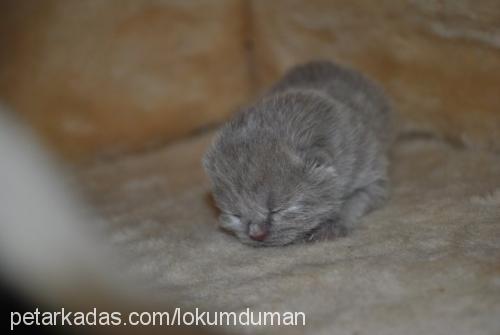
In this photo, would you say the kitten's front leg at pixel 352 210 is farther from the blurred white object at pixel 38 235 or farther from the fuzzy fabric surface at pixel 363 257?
the blurred white object at pixel 38 235

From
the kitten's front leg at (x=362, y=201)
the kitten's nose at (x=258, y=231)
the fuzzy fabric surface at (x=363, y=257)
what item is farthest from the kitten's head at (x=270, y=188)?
the kitten's front leg at (x=362, y=201)

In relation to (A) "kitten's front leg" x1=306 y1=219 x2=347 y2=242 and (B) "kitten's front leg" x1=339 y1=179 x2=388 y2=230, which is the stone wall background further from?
(A) "kitten's front leg" x1=306 y1=219 x2=347 y2=242

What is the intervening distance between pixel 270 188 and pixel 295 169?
17cm

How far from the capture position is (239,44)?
521 centimetres

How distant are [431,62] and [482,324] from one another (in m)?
2.43

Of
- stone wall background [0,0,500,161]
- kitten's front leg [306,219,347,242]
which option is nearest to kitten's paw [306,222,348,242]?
kitten's front leg [306,219,347,242]

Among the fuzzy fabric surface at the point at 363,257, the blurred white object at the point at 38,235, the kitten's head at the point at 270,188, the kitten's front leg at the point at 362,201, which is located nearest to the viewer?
the blurred white object at the point at 38,235

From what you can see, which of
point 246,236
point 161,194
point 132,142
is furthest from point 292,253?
point 132,142

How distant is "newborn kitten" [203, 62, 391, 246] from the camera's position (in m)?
3.18

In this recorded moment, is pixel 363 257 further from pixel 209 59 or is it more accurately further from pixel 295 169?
pixel 209 59

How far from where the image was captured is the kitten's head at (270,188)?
3156 mm

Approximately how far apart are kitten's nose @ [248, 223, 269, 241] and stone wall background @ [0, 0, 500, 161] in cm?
185

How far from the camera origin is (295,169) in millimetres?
3193

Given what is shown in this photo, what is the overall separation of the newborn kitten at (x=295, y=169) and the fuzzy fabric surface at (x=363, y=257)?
126 millimetres
